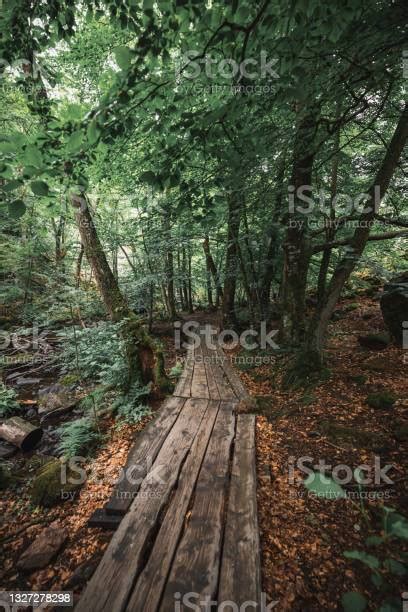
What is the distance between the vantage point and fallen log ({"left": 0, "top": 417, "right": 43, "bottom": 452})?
5082 millimetres

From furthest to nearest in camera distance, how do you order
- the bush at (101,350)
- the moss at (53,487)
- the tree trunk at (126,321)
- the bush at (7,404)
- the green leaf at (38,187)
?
the bush at (7,404)
the bush at (101,350)
the tree trunk at (126,321)
the moss at (53,487)
the green leaf at (38,187)

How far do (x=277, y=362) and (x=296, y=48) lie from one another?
5947mm

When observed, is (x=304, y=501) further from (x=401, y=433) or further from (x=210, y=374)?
(x=210, y=374)

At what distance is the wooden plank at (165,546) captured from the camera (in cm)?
191

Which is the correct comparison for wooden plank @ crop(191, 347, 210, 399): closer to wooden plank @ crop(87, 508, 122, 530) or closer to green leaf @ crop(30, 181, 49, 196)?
wooden plank @ crop(87, 508, 122, 530)

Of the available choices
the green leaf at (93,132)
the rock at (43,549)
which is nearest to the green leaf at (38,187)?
the green leaf at (93,132)

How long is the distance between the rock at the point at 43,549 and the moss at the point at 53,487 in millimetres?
460

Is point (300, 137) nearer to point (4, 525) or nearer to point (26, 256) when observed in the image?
point (4, 525)

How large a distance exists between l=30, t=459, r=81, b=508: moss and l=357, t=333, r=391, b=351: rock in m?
6.21

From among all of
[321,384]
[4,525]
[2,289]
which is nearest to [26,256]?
[2,289]

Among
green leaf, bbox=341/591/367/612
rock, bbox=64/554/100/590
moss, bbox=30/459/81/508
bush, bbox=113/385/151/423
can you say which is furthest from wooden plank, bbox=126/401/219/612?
bush, bbox=113/385/151/423

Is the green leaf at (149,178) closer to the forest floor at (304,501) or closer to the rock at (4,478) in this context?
the forest floor at (304,501)

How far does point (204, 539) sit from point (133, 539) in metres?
0.62

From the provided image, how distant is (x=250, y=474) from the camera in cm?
308
